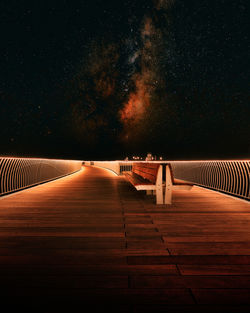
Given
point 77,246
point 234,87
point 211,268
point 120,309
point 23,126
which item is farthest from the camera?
point 23,126

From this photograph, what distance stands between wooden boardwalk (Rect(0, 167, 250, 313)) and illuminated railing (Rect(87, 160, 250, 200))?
7.65 feet

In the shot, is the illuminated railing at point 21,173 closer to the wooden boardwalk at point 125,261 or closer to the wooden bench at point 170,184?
the wooden boardwalk at point 125,261

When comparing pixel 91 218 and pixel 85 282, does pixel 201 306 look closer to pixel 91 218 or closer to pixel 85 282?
pixel 85 282

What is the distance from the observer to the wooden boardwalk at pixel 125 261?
207cm

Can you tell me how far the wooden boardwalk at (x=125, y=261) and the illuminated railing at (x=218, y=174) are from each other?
2.33 m

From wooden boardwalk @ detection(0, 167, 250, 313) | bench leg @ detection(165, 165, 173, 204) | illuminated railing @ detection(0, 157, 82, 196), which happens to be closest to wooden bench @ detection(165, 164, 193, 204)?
bench leg @ detection(165, 165, 173, 204)

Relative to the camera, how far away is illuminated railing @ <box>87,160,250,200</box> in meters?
7.34

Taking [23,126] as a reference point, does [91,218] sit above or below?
below

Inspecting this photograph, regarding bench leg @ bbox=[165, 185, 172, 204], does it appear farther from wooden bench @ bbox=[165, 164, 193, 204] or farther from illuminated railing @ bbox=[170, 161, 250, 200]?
illuminated railing @ bbox=[170, 161, 250, 200]

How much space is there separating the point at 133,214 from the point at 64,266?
2607 mm

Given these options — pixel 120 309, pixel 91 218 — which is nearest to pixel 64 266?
pixel 120 309

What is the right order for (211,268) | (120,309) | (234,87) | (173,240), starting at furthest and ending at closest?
(234,87), (173,240), (211,268), (120,309)

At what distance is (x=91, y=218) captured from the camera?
189 inches

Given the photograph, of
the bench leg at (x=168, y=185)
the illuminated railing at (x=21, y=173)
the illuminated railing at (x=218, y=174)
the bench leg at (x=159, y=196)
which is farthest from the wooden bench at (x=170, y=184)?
the illuminated railing at (x=21, y=173)
